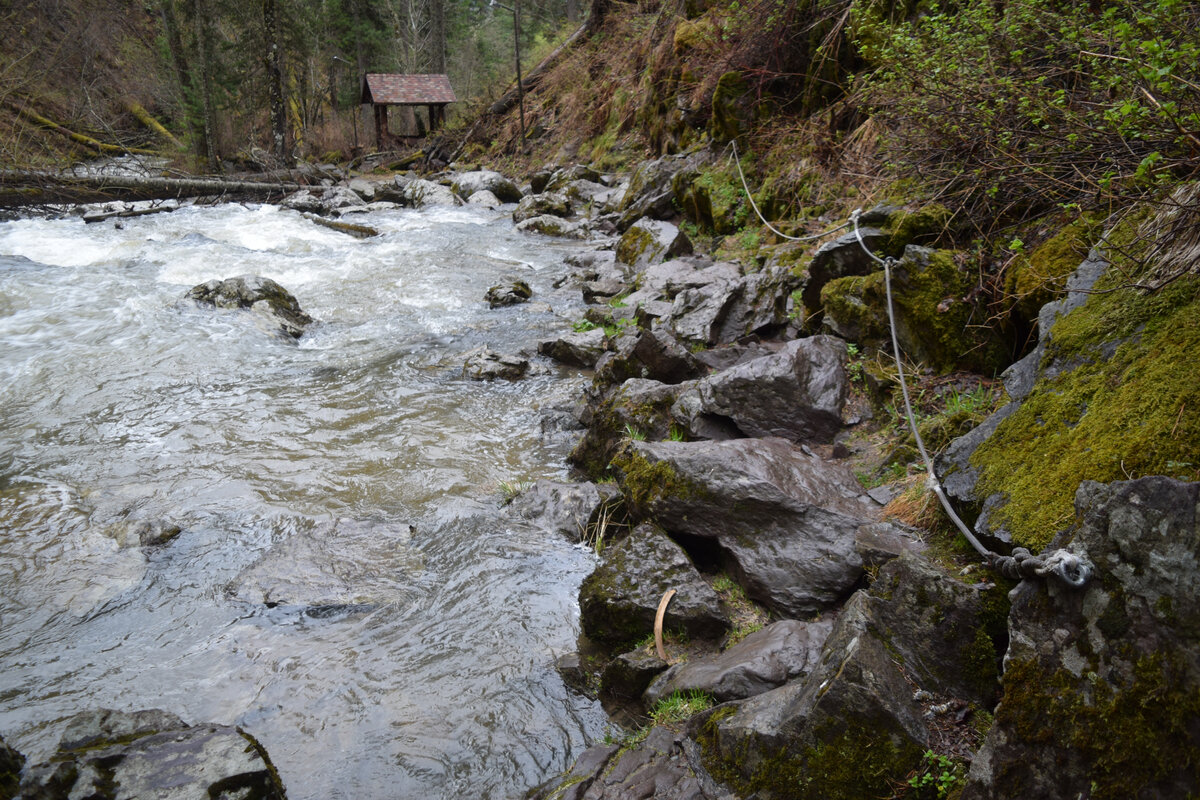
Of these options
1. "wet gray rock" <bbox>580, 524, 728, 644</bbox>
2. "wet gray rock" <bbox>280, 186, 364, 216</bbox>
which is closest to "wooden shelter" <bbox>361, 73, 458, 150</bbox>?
"wet gray rock" <bbox>280, 186, 364, 216</bbox>

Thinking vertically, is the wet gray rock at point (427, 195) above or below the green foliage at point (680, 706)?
below

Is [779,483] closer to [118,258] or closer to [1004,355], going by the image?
[1004,355]

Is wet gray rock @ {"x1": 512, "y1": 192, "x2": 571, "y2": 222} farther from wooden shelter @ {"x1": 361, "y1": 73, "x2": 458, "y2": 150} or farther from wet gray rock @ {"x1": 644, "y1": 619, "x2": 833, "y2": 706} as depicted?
wet gray rock @ {"x1": 644, "y1": 619, "x2": 833, "y2": 706}

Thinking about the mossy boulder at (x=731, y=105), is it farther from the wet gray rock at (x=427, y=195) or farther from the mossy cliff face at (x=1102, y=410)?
the wet gray rock at (x=427, y=195)

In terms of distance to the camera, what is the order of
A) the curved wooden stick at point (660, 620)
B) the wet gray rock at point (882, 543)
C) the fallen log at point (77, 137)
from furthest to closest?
1. the fallen log at point (77, 137)
2. the curved wooden stick at point (660, 620)
3. the wet gray rock at point (882, 543)

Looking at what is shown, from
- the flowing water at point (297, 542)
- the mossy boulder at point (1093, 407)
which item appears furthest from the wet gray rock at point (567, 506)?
the mossy boulder at point (1093, 407)

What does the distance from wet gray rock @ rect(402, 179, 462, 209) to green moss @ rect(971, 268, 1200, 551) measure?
18676 millimetres

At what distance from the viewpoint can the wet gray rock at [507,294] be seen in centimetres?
1014

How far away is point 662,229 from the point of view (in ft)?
34.2

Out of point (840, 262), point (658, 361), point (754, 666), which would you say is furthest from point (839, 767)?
point (840, 262)

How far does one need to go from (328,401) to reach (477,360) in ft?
5.55

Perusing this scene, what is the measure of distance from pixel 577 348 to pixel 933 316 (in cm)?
426

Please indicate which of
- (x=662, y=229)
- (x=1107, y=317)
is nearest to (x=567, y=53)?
(x=662, y=229)

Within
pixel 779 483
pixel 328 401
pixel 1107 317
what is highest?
pixel 1107 317
